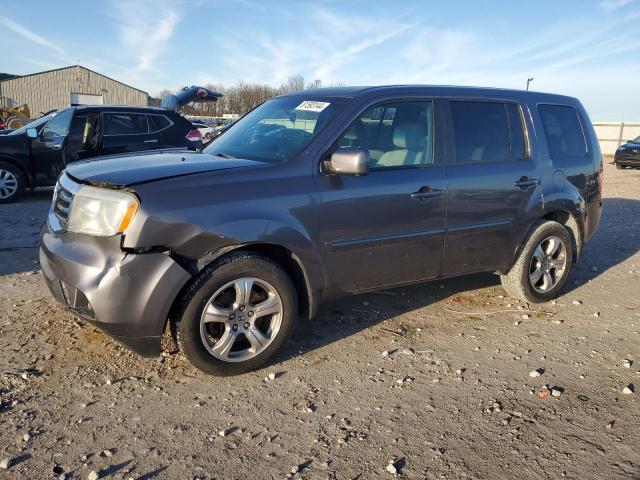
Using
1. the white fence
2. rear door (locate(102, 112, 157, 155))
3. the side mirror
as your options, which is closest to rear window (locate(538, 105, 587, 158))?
the side mirror

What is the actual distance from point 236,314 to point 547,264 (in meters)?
3.11

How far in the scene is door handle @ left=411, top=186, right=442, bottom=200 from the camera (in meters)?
3.91

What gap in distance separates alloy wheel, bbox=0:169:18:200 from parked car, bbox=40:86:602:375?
6561mm

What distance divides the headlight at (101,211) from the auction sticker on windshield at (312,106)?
1.58 metres

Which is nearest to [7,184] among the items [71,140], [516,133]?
[71,140]

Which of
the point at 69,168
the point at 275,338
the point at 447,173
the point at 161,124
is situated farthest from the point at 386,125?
the point at 161,124

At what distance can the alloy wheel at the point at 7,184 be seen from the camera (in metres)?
9.23

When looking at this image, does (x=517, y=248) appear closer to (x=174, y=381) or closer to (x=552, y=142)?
(x=552, y=142)

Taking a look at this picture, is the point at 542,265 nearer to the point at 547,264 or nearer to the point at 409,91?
the point at 547,264

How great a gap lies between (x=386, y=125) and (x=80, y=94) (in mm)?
54202

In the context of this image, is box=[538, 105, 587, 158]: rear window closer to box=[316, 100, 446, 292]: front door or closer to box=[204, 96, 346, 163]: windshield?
box=[316, 100, 446, 292]: front door

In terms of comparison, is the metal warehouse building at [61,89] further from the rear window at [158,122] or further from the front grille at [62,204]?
the front grille at [62,204]

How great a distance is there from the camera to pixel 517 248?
4699 millimetres

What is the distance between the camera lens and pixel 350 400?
10.4ft
